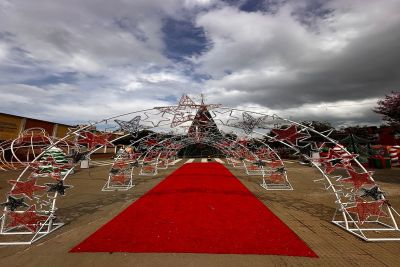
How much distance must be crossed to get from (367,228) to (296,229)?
6.04 ft

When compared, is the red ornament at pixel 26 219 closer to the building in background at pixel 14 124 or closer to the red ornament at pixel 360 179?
→ the red ornament at pixel 360 179

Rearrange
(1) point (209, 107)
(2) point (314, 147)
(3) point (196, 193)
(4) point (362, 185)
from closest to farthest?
1. (4) point (362, 185)
2. (2) point (314, 147)
3. (1) point (209, 107)
4. (3) point (196, 193)

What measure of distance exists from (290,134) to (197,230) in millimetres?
4035

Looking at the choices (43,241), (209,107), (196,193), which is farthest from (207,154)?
(43,241)

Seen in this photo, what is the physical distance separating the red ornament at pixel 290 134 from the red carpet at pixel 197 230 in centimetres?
241

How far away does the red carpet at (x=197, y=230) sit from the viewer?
17.5 ft

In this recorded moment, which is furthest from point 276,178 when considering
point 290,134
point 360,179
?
point 360,179

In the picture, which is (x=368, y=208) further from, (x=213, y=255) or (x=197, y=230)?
(x=197, y=230)

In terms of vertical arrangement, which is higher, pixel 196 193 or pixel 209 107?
pixel 209 107

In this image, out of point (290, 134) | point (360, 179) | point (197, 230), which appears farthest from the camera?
point (290, 134)

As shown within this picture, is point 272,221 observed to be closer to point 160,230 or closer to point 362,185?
point 362,185

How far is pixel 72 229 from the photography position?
22.0 ft

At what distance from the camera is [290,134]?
26.2 ft

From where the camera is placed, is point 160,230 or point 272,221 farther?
point 272,221
